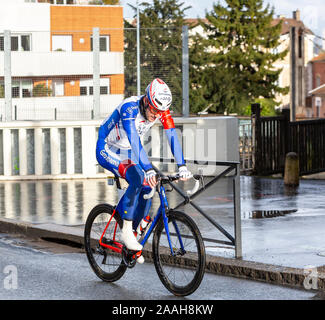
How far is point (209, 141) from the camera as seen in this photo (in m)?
16.0

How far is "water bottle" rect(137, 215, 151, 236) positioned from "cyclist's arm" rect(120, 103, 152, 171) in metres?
0.56

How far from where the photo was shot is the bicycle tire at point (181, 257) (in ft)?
21.0

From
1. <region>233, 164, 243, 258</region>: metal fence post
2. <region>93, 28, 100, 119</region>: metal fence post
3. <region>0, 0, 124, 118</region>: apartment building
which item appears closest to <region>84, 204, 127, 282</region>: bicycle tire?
<region>233, 164, 243, 258</region>: metal fence post

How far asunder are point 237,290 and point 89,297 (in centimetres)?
124

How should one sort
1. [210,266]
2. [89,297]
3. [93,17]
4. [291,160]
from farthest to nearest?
[93,17] < [291,160] < [210,266] < [89,297]

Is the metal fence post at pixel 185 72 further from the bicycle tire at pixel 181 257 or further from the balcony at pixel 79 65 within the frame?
the bicycle tire at pixel 181 257

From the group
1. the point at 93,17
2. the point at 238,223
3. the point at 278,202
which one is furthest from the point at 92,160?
the point at 93,17

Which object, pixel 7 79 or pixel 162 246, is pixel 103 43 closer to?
pixel 7 79

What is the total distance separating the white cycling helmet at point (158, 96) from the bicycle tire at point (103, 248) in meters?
1.13

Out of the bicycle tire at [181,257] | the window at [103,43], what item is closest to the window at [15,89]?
the window at [103,43]

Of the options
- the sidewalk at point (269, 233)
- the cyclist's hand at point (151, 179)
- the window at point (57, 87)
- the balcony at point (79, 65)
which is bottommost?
the sidewalk at point (269, 233)

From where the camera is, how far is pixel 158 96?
669 centimetres

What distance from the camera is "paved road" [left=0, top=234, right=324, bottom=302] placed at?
6.64m
